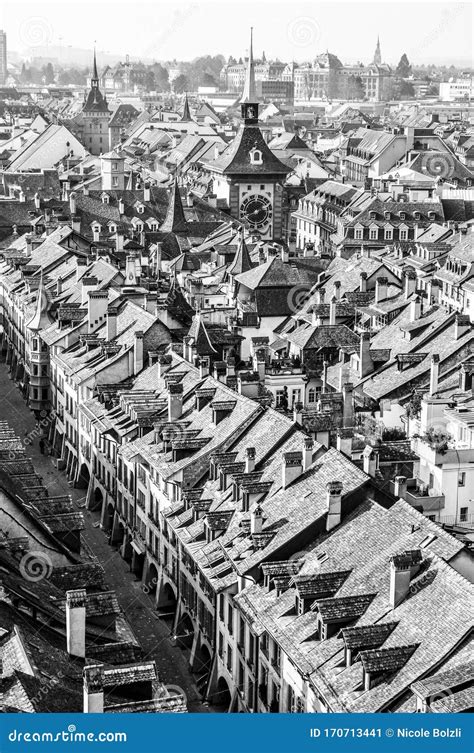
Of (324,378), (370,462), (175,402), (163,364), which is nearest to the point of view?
(370,462)

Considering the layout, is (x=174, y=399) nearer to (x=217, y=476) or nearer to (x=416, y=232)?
(x=217, y=476)

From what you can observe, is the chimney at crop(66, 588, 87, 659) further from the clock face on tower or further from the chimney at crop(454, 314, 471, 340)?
the clock face on tower

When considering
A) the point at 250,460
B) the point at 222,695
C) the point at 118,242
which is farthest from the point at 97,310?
the point at 222,695

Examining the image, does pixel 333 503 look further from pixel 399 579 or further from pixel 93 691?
pixel 93 691

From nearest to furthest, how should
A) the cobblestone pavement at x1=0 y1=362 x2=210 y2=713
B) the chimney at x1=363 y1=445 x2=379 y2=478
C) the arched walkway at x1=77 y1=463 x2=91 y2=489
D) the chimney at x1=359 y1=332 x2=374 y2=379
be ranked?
1. the cobblestone pavement at x1=0 y1=362 x2=210 y2=713
2. the chimney at x1=363 y1=445 x2=379 y2=478
3. the chimney at x1=359 y1=332 x2=374 y2=379
4. the arched walkway at x1=77 y1=463 x2=91 y2=489

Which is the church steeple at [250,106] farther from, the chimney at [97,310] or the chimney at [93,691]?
the chimney at [93,691]

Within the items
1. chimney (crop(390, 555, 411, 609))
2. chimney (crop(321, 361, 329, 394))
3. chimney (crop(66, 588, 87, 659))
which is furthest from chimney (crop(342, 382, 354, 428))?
chimney (crop(66, 588, 87, 659))
